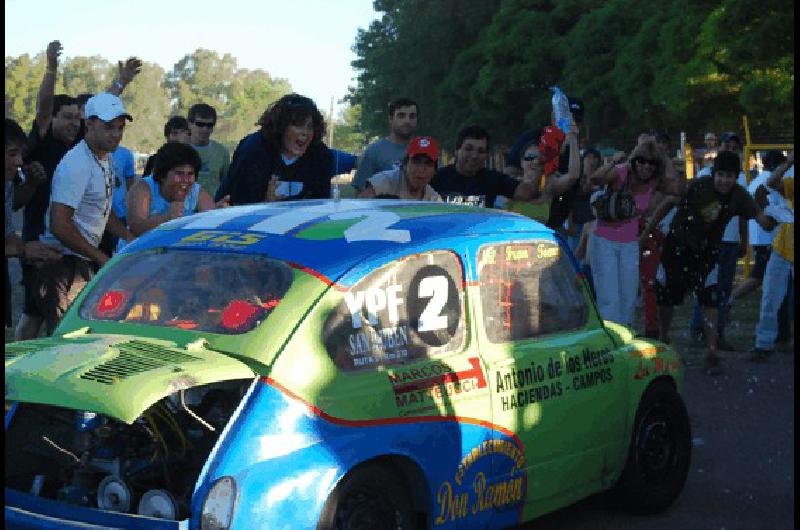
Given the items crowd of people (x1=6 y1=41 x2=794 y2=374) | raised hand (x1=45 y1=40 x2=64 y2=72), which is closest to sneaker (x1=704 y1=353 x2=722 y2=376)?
crowd of people (x1=6 y1=41 x2=794 y2=374)

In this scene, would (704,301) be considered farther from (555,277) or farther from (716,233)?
(555,277)

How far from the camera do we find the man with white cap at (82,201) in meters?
7.91

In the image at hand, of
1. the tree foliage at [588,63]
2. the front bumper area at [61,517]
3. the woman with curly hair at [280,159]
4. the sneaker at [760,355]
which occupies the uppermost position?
the tree foliage at [588,63]

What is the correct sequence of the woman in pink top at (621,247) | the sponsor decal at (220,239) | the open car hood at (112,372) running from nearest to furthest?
the open car hood at (112,372) < the sponsor decal at (220,239) < the woman in pink top at (621,247)

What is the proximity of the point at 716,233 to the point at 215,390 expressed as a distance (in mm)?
7546

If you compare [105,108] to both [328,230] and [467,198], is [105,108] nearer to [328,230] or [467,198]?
[467,198]

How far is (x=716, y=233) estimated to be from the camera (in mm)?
11555

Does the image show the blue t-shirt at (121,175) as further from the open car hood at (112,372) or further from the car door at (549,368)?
the open car hood at (112,372)

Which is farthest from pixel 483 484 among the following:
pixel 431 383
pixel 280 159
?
pixel 280 159

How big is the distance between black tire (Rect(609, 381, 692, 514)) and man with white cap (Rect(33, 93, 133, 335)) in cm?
333

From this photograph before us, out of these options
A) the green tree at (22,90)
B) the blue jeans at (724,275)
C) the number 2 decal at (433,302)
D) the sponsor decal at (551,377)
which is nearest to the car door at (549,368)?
the sponsor decal at (551,377)

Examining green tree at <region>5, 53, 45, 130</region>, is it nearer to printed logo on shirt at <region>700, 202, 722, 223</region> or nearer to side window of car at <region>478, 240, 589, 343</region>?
printed logo on shirt at <region>700, 202, 722, 223</region>

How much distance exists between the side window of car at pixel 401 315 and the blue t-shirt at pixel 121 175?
4796 mm

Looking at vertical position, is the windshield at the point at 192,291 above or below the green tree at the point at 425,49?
below
